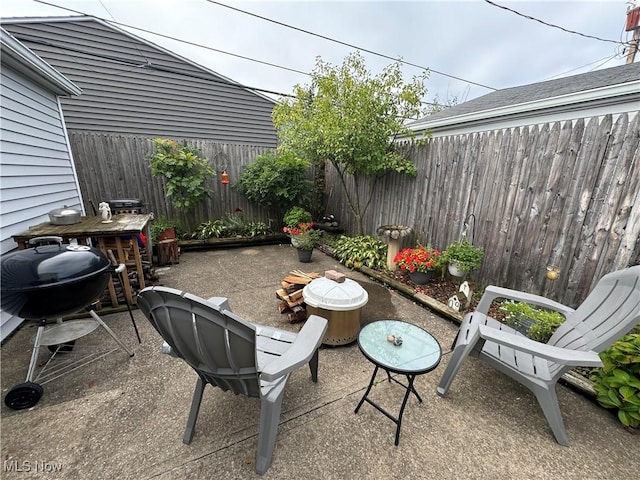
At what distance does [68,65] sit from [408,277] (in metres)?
9.02

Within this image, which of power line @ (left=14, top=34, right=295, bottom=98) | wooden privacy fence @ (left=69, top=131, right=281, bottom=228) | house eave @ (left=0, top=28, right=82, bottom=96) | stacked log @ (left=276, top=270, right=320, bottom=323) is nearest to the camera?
house eave @ (left=0, top=28, right=82, bottom=96)

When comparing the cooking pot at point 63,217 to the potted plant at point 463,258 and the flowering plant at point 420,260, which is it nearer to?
the flowering plant at point 420,260

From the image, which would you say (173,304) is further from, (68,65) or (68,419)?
(68,65)

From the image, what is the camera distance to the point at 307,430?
153 cm

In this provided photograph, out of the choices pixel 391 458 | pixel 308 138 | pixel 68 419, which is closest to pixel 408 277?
pixel 391 458

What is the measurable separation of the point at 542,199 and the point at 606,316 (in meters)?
1.59

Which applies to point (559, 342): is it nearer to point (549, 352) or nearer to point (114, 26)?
point (549, 352)

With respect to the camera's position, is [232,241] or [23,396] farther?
[232,241]

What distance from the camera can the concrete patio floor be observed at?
132cm

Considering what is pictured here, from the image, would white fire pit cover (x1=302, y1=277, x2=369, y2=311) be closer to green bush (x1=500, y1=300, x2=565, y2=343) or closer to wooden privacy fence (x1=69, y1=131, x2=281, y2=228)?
green bush (x1=500, y1=300, x2=565, y2=343)

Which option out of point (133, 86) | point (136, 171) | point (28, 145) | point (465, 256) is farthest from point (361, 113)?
point (133, 86)

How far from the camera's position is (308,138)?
4.39 meters

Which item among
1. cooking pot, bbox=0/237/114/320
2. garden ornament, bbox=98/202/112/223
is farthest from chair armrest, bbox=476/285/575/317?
garden ornament, bbox=98/202/112/223

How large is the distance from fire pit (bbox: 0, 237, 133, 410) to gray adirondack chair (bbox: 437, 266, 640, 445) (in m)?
2.78
